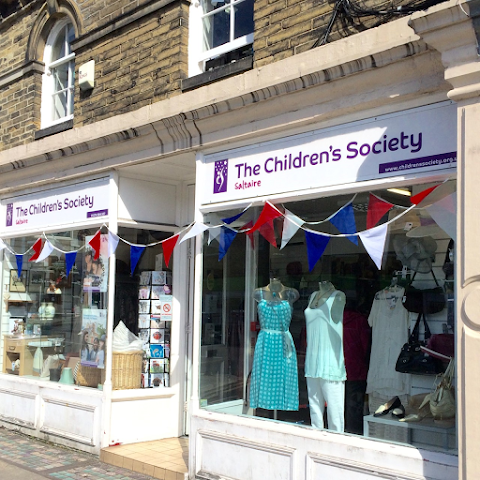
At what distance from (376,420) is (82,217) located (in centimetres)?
453

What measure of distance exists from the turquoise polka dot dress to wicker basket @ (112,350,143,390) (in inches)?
80.4

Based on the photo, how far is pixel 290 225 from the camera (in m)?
5.68

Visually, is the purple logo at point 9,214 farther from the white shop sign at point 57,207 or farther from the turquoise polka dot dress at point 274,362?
the turquoise polka dot dress at point 274,362

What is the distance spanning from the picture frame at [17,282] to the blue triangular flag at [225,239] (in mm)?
4009

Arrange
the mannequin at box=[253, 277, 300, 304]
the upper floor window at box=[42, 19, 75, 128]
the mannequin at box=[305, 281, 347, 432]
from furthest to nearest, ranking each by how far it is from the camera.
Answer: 1. the upper floor window at box=[42, 19, 75, 128]
2. the mannequin at box=[253, 277, 300, 304]
3. the mannequin at box=[305, 281, 347, 432]

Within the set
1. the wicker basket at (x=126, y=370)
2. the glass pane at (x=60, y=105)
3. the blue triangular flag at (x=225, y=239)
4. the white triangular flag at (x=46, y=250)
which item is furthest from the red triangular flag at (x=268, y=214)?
the glass pane at (x=60, y=105)

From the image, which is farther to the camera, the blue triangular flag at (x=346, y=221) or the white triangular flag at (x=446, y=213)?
the blue triangular flag at (x=346, y=221)

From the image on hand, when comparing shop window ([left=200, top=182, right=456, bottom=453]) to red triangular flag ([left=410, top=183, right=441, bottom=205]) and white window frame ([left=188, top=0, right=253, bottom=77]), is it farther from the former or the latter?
white window frame ([left=188, top=0, right=253, bottom=77])

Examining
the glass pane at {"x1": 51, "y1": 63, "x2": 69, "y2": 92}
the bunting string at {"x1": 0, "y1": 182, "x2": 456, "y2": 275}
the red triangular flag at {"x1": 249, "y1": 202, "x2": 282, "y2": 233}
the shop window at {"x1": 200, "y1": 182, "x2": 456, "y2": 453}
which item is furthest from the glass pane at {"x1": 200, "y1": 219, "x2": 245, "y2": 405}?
the glass pane at {"x1": 51, "y1": 63, "x2": 69, "y2": 92}

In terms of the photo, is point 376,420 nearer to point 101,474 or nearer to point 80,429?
point 101,474

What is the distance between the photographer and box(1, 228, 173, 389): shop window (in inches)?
299

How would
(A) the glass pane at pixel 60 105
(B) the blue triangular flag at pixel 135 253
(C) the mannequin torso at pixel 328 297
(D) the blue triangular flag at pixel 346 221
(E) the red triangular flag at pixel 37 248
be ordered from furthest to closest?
1. (A) the glass pane at pixel 60 105
2. (E) the red triangular flag at pixel 37 248
3. (B) the blue triangular flag at pixel 135 253
4. (C) the mannequin torso at pixel 328 297
5. (D) the blue triangular flag at pixel 346 221

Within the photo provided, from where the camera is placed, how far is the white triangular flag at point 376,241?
4.93m

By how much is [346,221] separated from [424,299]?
887 millimetres
